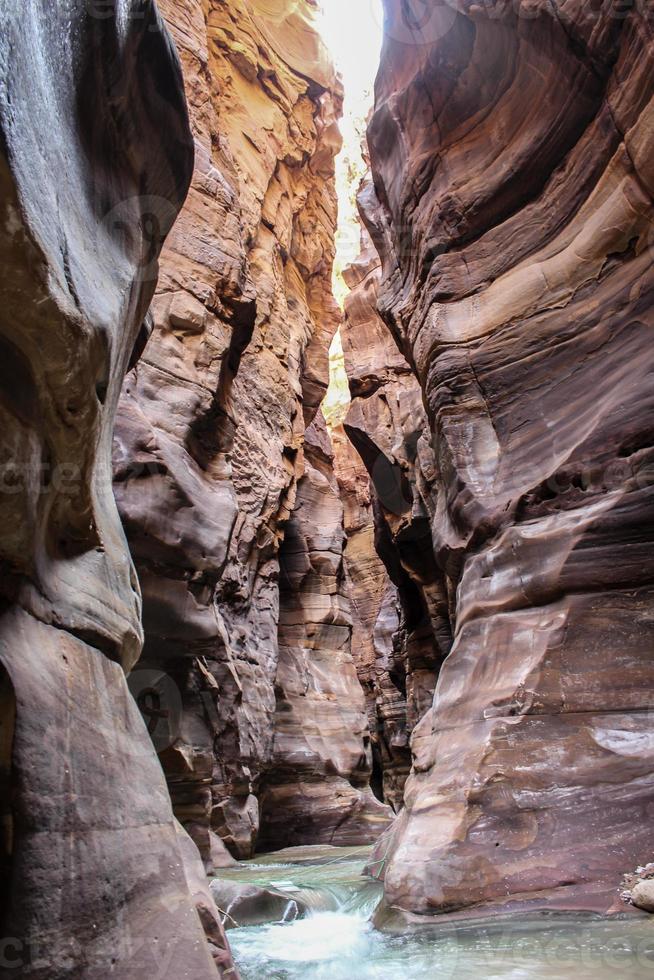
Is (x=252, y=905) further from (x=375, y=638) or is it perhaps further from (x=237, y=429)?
(x=375, y=638)

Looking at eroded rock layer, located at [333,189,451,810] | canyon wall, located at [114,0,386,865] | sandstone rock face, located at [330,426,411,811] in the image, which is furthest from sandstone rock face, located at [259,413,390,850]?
sandstone rock face, located at [330,426,411,811]

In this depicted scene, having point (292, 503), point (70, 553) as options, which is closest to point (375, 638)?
point (292, 503)

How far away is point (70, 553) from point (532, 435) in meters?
6.31

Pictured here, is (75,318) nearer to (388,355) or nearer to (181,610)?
(181,610)

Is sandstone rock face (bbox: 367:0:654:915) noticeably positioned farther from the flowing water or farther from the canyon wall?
the canyon wall

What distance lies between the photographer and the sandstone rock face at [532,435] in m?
5.91

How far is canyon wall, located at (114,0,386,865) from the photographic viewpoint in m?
9.41

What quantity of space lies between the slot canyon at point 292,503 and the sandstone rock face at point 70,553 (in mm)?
18

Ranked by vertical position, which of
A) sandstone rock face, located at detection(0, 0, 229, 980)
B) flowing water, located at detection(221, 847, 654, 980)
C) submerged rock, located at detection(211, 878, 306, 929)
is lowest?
submerged rock, located at detection(211, 878, 306, 929)

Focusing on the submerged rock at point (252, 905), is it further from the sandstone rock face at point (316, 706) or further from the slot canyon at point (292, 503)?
the sandstone rock face at point (316, 706)

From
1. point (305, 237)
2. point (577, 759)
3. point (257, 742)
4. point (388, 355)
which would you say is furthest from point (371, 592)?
point (577, 759)

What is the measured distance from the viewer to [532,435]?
8703 mm

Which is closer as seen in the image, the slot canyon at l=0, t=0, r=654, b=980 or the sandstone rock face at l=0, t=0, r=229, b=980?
the sandstone rock face at l=0, t=0, r=229, b=980

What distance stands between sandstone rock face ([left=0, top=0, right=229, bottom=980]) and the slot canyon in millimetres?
18
